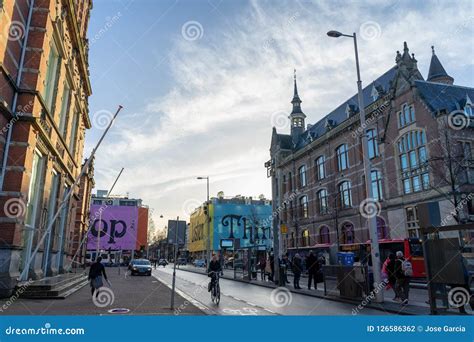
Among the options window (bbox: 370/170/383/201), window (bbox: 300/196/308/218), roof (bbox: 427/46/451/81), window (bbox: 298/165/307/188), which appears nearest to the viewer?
window (bbox: 370/170/383/201)

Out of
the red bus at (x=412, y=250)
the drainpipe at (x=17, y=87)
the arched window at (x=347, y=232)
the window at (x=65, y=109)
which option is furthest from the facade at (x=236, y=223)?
the drainpipe at (x=17, y=87)

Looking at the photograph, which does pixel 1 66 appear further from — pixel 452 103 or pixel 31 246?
pixel 452 103

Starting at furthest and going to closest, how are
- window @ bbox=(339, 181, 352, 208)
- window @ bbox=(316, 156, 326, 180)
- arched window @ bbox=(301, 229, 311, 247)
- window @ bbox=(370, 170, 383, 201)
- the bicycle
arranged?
arched window @ bbox=(301, 229, 311, 247) < window @ bbox=(316, 156, 326, 180) < window @ bbox=(339, 181, 352, 208) < window @ bbox=(370, 170, 383, 201) < the bicycle

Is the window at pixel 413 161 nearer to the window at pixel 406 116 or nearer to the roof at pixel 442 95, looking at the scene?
the window at pixel 406 116

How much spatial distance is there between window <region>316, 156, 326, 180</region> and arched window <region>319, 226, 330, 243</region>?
6548mm

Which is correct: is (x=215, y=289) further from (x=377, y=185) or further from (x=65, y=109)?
(x=377, y=185)

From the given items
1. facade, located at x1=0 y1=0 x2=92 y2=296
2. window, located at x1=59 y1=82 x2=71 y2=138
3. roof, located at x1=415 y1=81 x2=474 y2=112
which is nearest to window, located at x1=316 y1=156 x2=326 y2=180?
roof, located at x1=415 y1=81 x2=474 y2=112

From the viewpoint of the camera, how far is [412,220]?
99.7 feet

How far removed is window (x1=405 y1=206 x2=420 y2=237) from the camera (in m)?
30.0

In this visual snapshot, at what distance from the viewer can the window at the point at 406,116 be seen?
31711mm

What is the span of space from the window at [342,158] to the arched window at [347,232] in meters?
6.51

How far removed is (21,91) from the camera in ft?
43.8

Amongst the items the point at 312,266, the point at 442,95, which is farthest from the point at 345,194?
the point at 312,266

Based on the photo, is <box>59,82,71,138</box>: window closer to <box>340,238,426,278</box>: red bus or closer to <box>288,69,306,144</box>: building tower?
<box>340,238,426,278</box>: red bus
